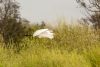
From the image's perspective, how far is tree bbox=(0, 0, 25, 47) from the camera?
14.7m

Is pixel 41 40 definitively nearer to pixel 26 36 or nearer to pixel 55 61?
pixel 26 36

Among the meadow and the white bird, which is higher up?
the meadow

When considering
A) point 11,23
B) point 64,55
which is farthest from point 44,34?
point 64,55

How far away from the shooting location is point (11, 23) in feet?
48.8

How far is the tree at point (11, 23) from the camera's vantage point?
14719mm

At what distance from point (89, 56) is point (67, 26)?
236 inches

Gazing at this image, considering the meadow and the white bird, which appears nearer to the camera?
the meadow

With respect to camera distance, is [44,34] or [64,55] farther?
[44,34]

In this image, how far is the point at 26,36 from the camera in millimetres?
15906

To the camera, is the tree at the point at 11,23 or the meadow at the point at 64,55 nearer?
the meadow at the point at 64,55

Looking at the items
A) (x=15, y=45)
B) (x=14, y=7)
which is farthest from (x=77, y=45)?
(x=14, y=7)

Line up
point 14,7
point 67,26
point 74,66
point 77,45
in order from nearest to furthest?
point 74,66 < point 77,45 < point 14,7 < point 67,26

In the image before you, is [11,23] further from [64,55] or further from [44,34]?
[64,55]

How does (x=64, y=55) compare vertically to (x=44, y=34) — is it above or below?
above
